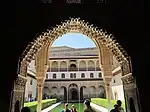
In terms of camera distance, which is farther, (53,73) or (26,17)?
(53,73)

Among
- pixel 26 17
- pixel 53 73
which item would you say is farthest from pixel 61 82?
pixel 26 17

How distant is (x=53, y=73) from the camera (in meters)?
24.9

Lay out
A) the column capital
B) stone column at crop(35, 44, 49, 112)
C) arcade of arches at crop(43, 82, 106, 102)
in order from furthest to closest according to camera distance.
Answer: arcade of arches at crop(43, 82, 106, 102), stone column at crop(35, 44, 49, 112), the column capital

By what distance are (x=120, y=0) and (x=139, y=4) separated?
1.37ft

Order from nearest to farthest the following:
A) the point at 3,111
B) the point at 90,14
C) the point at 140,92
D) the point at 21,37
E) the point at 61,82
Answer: the point at 3,111, the point at 140,92, the point at 21,37, the point at 90,14, the point at 61,82

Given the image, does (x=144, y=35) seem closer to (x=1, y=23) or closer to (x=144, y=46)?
(x=144, y=46)

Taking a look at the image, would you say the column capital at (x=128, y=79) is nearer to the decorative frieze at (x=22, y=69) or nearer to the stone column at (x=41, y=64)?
the decorative frieze at (x=22, y=69)

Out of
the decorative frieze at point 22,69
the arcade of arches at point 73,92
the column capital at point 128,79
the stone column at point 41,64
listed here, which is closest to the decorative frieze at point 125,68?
the column capital at point 128,79

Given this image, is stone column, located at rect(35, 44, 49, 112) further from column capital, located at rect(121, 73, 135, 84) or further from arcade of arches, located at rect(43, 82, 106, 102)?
arcade of arches, located at rect(43, 82, 106, 102)

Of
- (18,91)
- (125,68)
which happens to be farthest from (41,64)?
(125,68)

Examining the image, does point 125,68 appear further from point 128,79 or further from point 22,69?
point 22,69

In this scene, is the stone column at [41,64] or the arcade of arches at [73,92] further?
the arcade of arches at [73,92]

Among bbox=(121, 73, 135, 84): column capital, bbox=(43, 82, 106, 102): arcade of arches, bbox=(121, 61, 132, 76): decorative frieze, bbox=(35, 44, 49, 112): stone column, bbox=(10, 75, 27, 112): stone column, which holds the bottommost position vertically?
bbox=(43, 82, 106, 102): arcade of arches

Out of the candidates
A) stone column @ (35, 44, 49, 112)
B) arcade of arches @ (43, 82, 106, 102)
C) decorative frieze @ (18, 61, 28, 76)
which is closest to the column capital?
decorative frieze @ (18, 61, 28, 76)
